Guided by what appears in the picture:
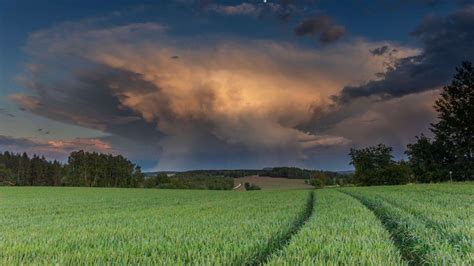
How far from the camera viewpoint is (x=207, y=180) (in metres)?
151

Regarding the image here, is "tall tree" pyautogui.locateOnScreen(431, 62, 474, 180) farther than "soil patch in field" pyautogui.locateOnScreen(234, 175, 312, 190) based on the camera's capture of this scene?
No

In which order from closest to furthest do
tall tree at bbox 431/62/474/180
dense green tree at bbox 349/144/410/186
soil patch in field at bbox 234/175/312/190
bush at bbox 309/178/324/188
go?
tall tree at bbox 431/62/474/180 < dense green tree at bbox 349/144/410/186 < bush at bbox 309/178/324/188 < soil patch in field at bbox 234/175/312/190

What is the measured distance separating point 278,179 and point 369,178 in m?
46.2

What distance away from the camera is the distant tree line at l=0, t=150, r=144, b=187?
146 metres

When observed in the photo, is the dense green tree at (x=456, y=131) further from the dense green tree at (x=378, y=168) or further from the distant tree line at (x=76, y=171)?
the distant tree line at (x=76, y=171)

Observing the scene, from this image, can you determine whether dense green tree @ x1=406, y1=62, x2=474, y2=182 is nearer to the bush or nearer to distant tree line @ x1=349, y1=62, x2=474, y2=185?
distant tree line @ x1=349, y1=62, x2=474, y2=185

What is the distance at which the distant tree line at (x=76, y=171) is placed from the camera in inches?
5768

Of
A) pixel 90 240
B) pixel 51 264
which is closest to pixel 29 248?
pixel 90 240

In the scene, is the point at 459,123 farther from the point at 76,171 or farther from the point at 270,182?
the point at 76,171

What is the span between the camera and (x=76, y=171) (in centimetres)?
14888

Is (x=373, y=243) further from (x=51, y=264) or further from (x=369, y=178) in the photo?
(x=369, y=178)

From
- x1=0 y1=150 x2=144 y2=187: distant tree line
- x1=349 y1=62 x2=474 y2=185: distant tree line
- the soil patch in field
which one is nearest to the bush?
the soil patch in field

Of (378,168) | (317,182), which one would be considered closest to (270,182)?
Answer: (317,182)

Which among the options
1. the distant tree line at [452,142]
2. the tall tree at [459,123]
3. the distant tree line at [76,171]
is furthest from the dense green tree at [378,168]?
the distant tree line at [76,171]
